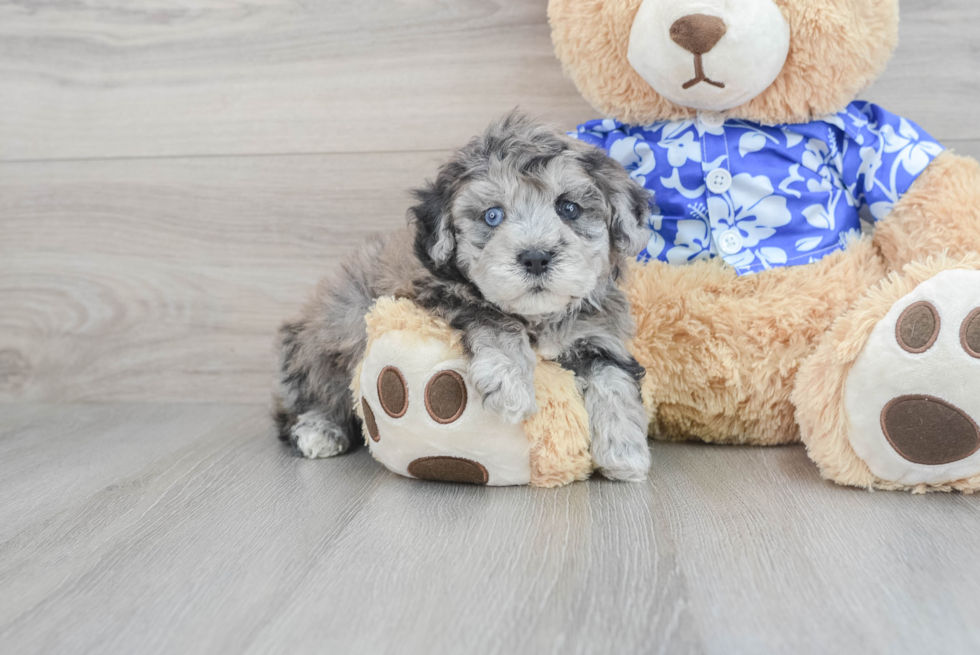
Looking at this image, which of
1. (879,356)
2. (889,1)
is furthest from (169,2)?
(879,356)

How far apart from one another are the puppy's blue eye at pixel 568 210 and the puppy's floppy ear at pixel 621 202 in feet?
0.18

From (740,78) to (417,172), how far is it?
0.82m

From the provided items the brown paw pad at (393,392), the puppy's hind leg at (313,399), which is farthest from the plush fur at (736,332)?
the puppy's hind leg at (313,399)

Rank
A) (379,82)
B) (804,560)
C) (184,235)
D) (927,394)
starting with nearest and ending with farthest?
(804,560) < (927,394) < (379,82) < (184,235)

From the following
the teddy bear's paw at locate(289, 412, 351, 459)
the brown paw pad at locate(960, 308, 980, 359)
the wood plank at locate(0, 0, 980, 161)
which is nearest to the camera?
the brown paw pad at locate(960, 308, 980, 359)

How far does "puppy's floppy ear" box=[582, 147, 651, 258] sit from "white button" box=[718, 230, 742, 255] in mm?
249

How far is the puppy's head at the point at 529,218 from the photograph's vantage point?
117 cm

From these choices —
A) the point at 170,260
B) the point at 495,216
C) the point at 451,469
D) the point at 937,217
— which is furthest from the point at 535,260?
the point at 170,260

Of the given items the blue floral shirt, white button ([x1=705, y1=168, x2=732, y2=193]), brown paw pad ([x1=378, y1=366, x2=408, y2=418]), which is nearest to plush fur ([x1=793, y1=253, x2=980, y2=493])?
the blue floral shirt

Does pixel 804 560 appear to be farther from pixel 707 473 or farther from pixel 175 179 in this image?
pixel 175 179

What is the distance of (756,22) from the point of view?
1321mm

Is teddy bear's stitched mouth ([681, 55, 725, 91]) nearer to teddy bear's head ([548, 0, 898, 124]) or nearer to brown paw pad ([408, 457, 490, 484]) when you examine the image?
teddy bear's head ([548, 0, 898, 124])

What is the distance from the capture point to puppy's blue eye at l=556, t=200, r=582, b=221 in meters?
1.24

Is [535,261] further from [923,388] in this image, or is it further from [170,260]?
[170,260]
